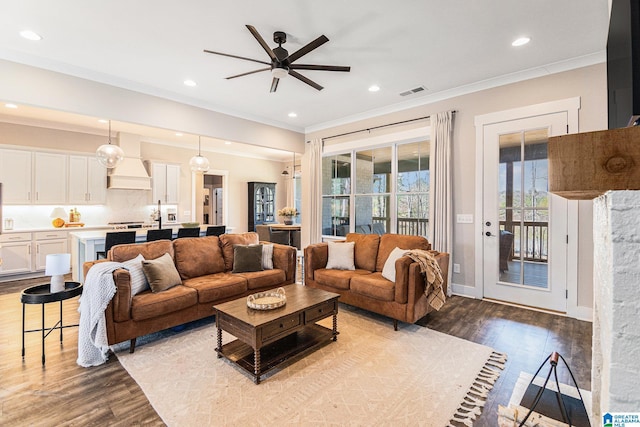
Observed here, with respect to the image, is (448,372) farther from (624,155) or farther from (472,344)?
(624,155)

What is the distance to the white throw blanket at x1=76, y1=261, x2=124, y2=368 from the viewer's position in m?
2.52

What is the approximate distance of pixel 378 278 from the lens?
11.5ft

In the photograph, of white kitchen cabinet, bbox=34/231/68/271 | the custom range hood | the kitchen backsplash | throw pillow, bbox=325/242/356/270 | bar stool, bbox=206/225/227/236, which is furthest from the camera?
the custom range hood

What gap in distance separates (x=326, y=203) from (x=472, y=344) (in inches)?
154

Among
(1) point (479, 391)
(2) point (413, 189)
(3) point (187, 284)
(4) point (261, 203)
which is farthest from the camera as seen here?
(4) point (261, 203)

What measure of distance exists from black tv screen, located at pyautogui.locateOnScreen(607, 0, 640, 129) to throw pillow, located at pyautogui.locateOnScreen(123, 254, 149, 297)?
11.4 feet

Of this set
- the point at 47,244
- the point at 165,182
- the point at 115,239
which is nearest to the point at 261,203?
the point at 165,182

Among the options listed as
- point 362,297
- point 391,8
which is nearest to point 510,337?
point 362,297

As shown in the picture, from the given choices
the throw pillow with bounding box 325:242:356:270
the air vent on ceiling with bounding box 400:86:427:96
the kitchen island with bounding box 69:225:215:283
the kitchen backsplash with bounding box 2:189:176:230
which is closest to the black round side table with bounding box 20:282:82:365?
the kitchen island with bounding box 69:225:215:283

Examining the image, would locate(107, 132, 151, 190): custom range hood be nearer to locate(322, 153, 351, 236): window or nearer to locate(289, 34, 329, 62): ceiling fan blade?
locate(322, 153, 351, 236): window

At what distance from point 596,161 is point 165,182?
7.74m

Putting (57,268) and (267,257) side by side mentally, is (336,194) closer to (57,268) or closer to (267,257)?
(267,257)

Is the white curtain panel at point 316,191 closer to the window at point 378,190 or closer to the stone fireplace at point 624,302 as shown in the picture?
the window at point 378,190

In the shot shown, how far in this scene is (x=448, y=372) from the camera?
240cm
